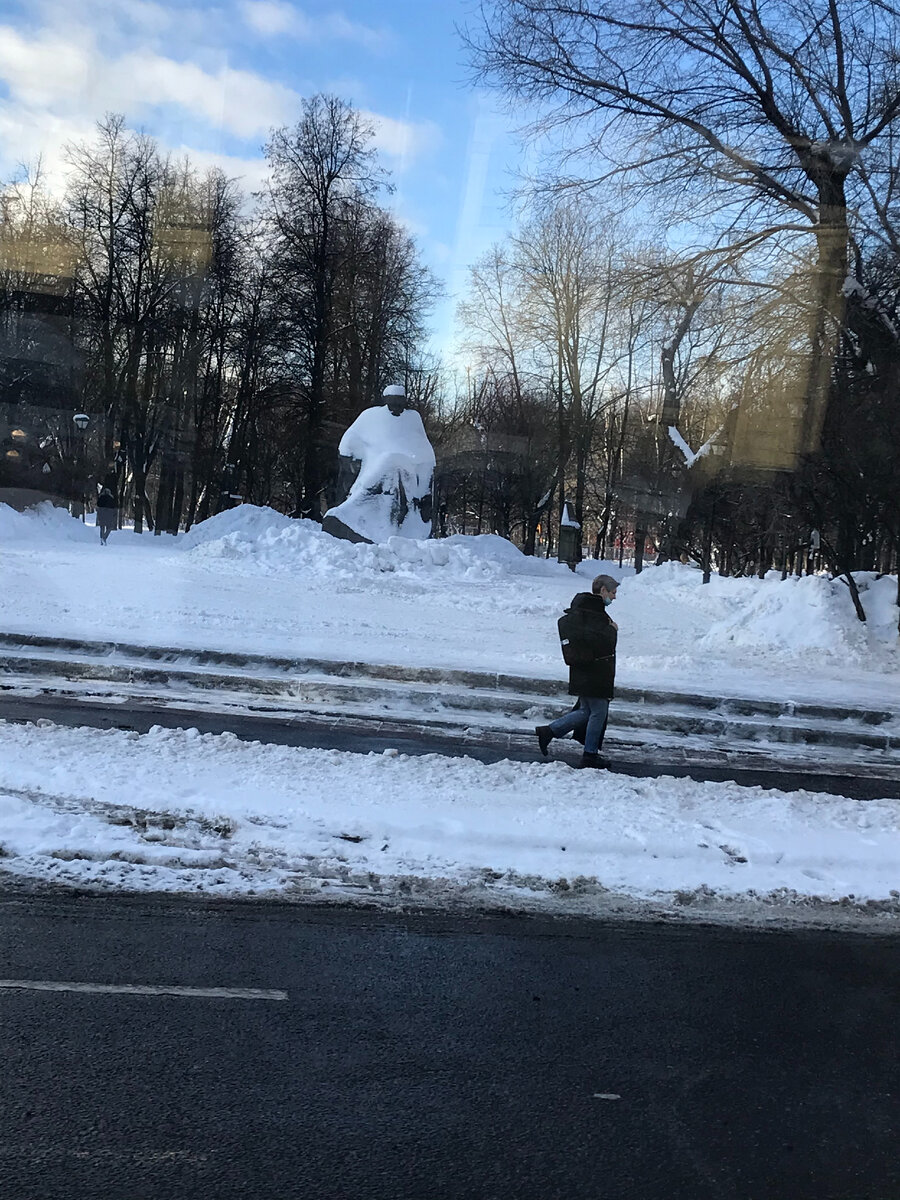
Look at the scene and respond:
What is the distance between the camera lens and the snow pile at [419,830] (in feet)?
16.7

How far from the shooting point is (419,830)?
577 cm

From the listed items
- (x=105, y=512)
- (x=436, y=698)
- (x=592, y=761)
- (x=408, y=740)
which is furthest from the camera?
(x=105, y=512)

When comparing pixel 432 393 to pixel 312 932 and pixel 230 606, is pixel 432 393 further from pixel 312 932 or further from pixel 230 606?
pixel 312 932

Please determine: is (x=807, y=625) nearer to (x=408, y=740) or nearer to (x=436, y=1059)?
(x=408, y=740)

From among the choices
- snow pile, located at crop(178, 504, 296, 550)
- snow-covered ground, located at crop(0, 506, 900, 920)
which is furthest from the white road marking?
snow pile, located at crop(178, 504, 296, 550)

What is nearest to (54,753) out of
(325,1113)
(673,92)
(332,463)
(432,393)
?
(325,1113)

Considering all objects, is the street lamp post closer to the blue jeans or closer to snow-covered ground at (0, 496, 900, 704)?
snow-covered ground at (0, 496, 900, 704)

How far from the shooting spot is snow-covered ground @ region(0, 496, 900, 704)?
43.1 ft

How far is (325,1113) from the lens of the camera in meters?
3.06

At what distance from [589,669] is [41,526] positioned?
96.3ft

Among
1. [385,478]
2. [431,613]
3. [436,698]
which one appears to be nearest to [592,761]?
[436,698]

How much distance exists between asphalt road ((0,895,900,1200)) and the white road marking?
0.03 m

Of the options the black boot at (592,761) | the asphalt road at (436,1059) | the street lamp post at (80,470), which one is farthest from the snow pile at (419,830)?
the street lamp post at (80,470)

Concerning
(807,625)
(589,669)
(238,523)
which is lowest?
(589,669)
